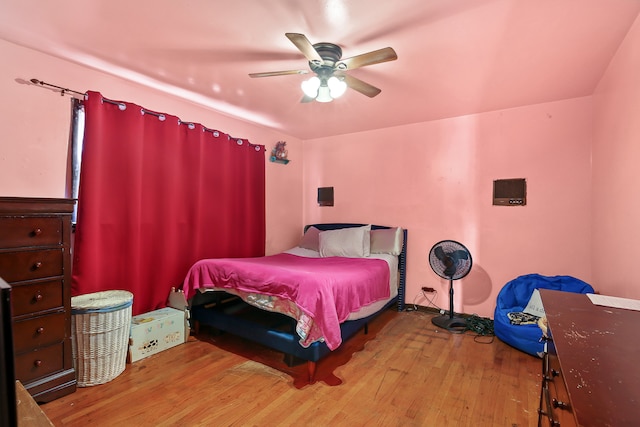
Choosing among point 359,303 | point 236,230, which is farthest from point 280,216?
point 359,303

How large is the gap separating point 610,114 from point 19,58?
13.9 ft

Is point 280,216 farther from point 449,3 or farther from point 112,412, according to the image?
point 449,3

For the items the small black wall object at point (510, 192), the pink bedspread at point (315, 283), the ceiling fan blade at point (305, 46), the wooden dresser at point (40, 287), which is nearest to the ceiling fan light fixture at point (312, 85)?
the ceiling fan blade at point (305, 46)

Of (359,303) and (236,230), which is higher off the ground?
(236,230)

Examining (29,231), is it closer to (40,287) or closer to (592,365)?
(40,287)

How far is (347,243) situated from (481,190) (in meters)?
1.60

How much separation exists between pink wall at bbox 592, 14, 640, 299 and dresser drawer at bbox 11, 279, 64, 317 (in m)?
3.46

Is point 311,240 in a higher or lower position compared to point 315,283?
higher

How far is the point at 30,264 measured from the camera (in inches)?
70.6

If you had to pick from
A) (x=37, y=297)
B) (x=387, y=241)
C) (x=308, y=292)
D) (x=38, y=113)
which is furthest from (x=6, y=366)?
(x=387, y=241)

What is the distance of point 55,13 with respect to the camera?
1732mm

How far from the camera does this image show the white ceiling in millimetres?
1638

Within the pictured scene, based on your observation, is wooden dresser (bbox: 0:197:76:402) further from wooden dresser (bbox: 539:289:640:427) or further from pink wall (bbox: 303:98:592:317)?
pink wall (bbox: 303:98:592:317)

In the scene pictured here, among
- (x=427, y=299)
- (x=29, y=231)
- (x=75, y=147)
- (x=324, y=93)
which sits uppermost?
(x=324, y=93)
